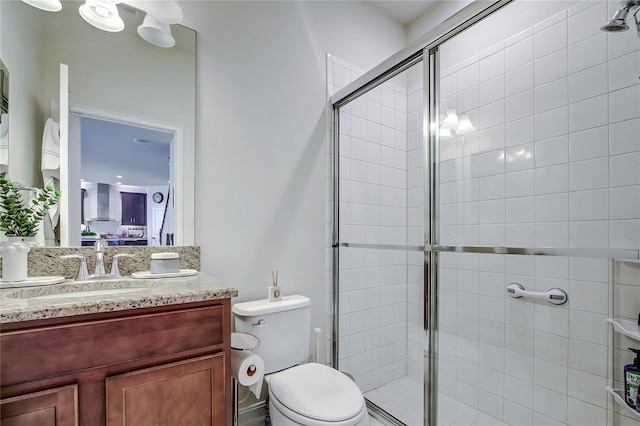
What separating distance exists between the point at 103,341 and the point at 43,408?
A: 0.18m

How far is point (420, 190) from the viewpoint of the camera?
1771 mm

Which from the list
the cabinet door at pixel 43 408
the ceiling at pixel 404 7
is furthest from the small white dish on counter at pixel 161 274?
the ceiling at pixel 404 7

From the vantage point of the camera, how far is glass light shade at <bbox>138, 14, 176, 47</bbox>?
1.39 m

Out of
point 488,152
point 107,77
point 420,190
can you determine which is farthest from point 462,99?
point 107,77

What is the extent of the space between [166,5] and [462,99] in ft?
5.32

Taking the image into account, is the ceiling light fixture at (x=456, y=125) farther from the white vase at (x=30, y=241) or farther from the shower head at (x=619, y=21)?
the white vase at (x=30, y=241)

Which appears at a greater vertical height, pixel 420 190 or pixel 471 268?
pixel 420 190

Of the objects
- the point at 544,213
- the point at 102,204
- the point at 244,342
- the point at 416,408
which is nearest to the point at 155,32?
the point at 102,204

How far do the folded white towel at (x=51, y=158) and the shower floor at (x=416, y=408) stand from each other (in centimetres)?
196

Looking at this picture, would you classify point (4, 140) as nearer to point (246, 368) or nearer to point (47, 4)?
point (47, 4)

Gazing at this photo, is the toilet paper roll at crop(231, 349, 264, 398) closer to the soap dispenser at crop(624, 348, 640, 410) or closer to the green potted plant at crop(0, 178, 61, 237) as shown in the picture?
the green potted plant at crop(0, 178, 61, 237)

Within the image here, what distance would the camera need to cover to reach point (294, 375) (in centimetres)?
145

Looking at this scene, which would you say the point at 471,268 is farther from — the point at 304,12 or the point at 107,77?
the point at 107,77

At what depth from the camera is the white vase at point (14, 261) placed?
1024 mm
